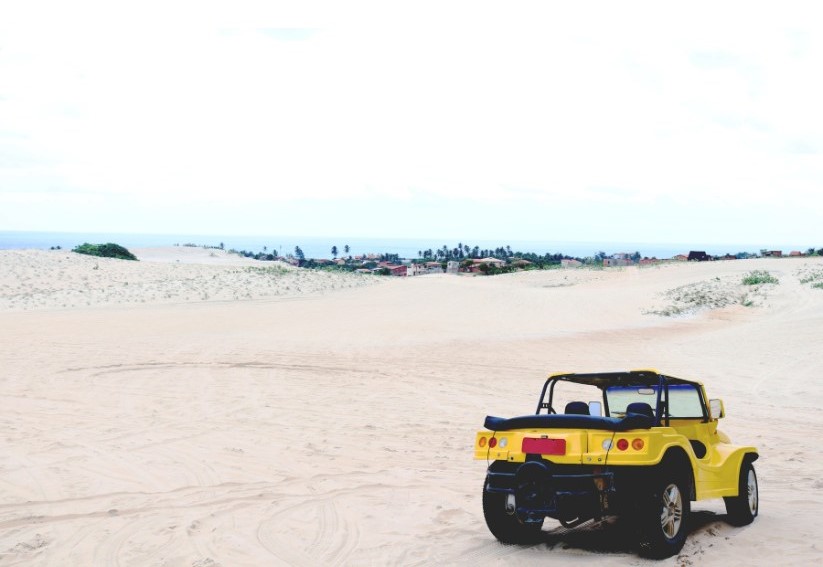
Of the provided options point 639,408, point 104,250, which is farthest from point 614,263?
point 639,408

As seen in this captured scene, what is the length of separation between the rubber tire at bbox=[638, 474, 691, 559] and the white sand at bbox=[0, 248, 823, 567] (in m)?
0.15

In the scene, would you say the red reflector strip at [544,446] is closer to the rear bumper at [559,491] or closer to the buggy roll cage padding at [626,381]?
the rear bumper at [559,491]

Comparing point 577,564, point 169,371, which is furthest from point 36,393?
point 577,564

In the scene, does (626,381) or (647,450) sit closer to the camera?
(647,450)

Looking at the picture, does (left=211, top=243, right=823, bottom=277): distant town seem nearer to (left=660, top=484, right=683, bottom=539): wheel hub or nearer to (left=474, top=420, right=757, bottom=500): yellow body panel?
(left=474, top=420, right=757, bottom=500): yellow body panel

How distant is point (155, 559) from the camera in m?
7.55

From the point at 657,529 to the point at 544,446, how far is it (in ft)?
3.46

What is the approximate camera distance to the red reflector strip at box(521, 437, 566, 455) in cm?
717

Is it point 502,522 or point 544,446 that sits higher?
point 544,446

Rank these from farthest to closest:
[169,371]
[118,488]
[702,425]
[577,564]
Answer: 1. [169,371]
2. [118,488]
3. [702,425]
4. [577,564]

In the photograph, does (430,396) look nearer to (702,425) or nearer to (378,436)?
(378,436)

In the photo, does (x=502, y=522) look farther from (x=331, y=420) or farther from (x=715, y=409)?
(x=331, y=420)

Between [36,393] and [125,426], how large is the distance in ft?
13.0

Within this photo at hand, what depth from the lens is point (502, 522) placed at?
7.71 m
